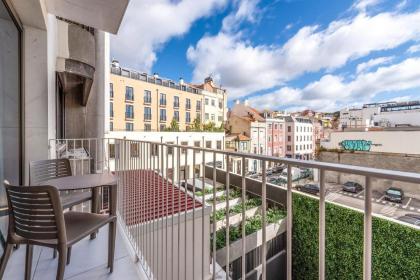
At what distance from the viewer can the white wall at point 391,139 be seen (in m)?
16.0

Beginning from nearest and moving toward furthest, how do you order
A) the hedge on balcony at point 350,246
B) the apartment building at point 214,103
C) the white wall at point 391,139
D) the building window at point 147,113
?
the hedge on balcony at point 350,246, the white wall at point 391,139, the building window at point 147,113, the apartment building at point 214,103

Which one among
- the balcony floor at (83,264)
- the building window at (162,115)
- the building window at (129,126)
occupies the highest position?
the building window at (162,115)

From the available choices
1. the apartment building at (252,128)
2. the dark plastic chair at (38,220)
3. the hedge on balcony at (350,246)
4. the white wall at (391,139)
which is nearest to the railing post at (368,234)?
the dark plastic chair at (38,220)

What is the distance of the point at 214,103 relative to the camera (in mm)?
28078

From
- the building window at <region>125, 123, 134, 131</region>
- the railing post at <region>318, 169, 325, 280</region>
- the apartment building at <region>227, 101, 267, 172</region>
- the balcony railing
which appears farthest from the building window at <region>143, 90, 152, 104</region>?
the railing post at <region>318, 169, 325, 280</region>

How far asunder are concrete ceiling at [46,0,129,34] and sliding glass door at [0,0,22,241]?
0.69m

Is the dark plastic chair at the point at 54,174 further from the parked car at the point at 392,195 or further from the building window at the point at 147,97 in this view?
the building window at the point at 147,97

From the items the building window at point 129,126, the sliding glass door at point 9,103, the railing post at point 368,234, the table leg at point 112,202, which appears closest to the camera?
the railing post at point 368,234

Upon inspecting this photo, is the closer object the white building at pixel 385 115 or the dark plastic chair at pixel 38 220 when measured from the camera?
the dark plastic chair at pixel 38 220

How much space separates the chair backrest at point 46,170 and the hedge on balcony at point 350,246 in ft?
17.6

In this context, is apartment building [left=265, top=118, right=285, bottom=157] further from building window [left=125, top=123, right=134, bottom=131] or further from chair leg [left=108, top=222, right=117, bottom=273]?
chair leg [left=108, top=222, right=117, bottom=273]

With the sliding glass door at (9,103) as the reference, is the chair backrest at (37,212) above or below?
below

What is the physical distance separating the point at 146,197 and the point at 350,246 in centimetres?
755

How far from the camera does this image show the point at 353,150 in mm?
19047
